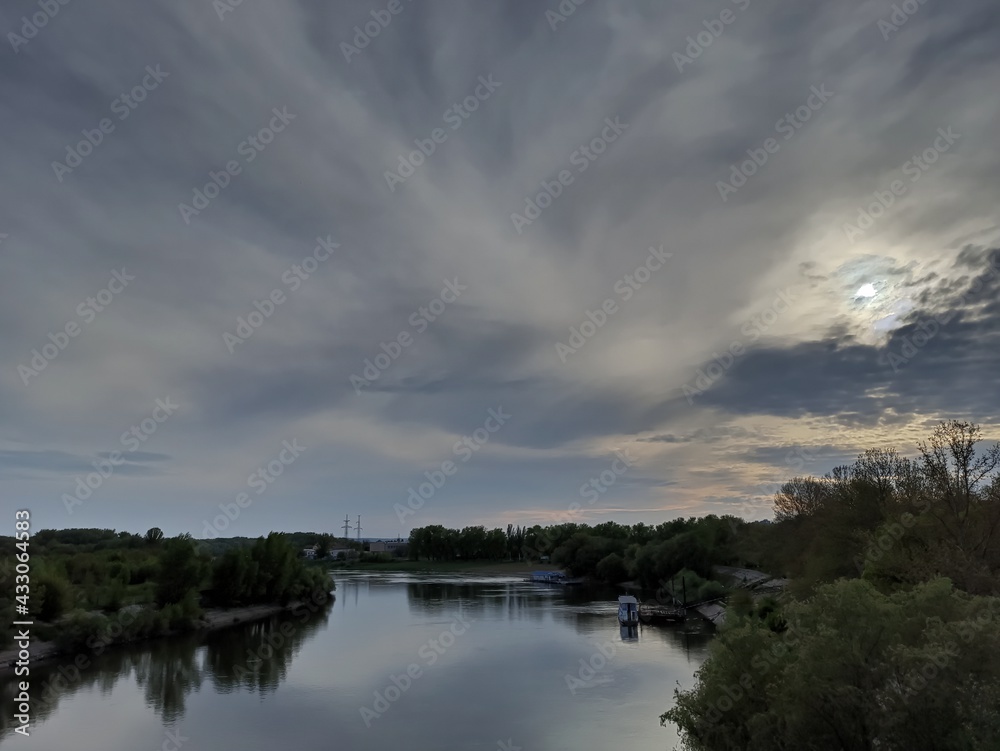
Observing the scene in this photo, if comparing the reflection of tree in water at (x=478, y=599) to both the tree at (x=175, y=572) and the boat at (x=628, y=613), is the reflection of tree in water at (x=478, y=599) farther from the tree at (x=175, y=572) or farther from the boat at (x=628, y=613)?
the tree at (x=175, y=572)

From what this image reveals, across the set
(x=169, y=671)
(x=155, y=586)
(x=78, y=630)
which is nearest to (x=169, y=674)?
(x=169, y=671)

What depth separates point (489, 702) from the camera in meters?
31.4

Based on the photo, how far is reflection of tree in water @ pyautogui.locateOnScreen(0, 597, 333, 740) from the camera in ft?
105

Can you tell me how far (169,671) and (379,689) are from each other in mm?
14179

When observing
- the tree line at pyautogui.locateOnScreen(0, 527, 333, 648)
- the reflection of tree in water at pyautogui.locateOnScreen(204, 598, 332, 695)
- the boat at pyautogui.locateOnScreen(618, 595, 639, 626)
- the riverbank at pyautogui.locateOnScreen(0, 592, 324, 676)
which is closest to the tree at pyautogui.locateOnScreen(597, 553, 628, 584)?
the riverbank at pyautogui.locateOnScreen(0, 592, 324, 676)

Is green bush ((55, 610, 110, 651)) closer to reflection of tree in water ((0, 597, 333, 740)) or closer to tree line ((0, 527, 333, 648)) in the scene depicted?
tree line ((0, 527, 333, 648))

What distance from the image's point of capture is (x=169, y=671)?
39.6 m

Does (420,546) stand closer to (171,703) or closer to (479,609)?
(479,609)

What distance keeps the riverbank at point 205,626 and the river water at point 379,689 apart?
1424mm

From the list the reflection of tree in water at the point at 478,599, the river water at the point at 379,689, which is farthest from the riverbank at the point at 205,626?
the reflection of tree in water at the point at 478,599

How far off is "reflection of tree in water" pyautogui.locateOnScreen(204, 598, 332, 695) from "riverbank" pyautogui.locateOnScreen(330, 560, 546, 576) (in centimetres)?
7858

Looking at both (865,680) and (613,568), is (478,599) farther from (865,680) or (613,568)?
(865,680)

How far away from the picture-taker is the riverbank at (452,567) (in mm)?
144500

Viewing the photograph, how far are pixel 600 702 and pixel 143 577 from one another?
56.7 meters
